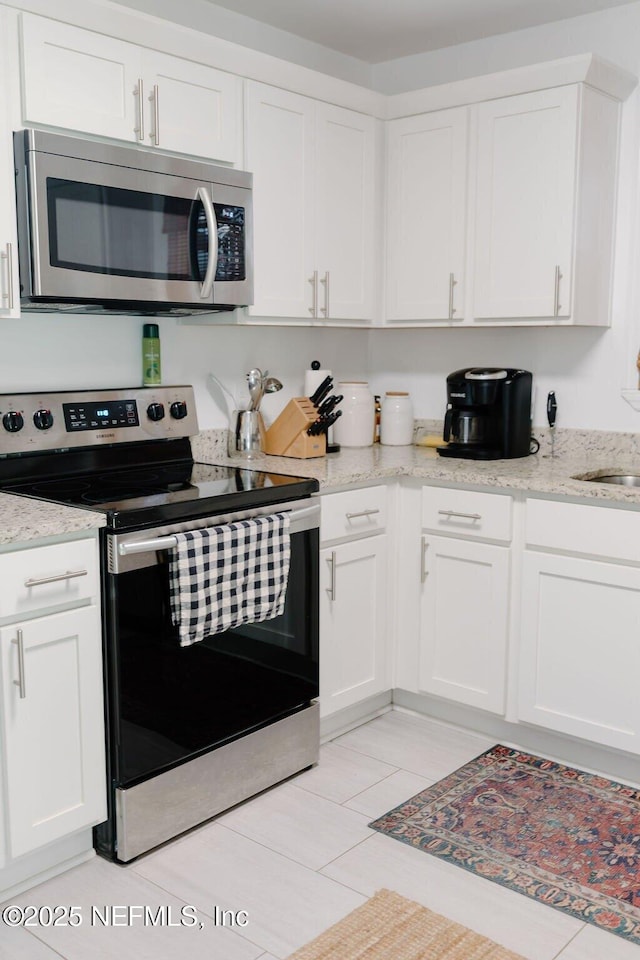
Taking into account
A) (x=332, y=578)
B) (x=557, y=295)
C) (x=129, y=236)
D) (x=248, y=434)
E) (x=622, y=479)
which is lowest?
(x=332, y=578)

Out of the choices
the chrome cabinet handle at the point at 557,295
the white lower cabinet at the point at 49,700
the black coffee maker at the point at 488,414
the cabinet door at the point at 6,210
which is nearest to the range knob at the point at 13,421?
the cabinet door at the point at 6,210

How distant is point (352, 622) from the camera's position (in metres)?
2.95

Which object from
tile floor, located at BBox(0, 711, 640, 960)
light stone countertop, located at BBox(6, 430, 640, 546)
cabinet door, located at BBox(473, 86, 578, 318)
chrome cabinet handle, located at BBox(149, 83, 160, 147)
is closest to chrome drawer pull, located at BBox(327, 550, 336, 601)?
light stone countertop, located at BBox(6, 430, 640, 546)

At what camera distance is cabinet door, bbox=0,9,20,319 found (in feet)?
7.25

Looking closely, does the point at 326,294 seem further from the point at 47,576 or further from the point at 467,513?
the point at 47,576

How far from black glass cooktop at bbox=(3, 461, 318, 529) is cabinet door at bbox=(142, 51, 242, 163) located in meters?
0.95

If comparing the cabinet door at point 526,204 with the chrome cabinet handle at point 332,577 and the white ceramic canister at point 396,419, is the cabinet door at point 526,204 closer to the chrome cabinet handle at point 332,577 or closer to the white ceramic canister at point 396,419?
the white ceramic canister at point 396,419

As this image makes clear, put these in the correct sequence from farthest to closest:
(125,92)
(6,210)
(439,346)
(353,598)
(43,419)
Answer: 1. (439,346)
2. (353,598)
3. (43,419)
4. (125,92)
5. (6,210)

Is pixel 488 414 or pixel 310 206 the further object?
pixel 488 414

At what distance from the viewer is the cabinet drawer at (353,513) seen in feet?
9.18

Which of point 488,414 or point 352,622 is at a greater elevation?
point 488,414

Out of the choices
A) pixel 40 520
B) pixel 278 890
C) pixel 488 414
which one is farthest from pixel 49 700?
pixel 488 414

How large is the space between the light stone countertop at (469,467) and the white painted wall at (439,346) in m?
0.08

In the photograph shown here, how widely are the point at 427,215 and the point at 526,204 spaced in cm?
40
